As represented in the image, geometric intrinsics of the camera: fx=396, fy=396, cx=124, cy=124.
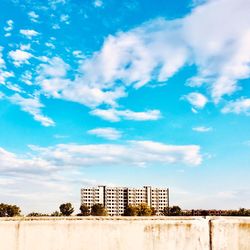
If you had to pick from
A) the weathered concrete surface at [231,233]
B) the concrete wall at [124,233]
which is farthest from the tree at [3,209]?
the weathered concrete surface at [231,233]

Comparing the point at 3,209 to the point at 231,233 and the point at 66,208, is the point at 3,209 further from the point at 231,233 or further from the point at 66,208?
the point at 231,233

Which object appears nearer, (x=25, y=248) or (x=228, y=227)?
(x=25, y=248)

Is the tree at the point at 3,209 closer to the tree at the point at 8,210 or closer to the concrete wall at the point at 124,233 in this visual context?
the tree at the point at 8,210

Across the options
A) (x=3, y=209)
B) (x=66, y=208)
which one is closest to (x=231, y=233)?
(x=3, y=209)

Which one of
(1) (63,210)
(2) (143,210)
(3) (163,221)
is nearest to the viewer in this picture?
(3) (163,221)

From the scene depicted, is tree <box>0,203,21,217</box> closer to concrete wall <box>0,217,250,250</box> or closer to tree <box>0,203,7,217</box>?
tree <box>0,203,7,217</box>

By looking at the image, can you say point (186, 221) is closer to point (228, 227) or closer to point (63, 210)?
point (228, 227)

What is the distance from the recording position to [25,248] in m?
3.90

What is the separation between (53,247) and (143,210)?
128 m

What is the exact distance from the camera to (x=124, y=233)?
13.2 feet

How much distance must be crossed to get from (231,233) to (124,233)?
1.12m

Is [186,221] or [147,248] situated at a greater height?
[186,221]

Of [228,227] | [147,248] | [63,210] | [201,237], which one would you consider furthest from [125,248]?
[63,210]

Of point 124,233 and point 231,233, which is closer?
point 124,233
